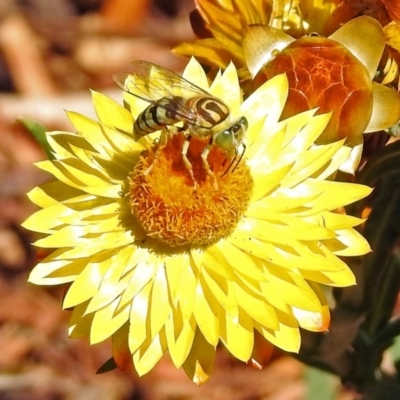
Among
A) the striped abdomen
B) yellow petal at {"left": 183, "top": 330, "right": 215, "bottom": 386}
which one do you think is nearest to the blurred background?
yellow petal at {"left": 183, "top": 330, "right": 215, "bottom": 386}

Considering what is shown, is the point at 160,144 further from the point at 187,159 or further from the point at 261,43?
the point at 261,43

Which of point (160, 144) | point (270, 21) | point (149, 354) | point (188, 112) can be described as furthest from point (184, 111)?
point (149, 354)

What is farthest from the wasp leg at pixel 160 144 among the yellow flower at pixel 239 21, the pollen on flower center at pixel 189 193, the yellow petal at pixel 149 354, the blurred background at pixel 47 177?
the blurred background at pixel 47 177

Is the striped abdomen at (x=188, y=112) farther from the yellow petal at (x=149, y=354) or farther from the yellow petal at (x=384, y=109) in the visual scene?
the yellow petal at (x=149, y=354)

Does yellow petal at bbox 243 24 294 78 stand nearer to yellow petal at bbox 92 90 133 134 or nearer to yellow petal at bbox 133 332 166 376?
yellow petal at bbox 92 90 133 134

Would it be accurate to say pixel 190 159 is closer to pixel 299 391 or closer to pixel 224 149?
pixel 224 149

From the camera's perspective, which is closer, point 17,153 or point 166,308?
point 166,308

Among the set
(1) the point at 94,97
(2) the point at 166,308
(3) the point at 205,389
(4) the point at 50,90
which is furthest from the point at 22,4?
(2) the point at 166,308
